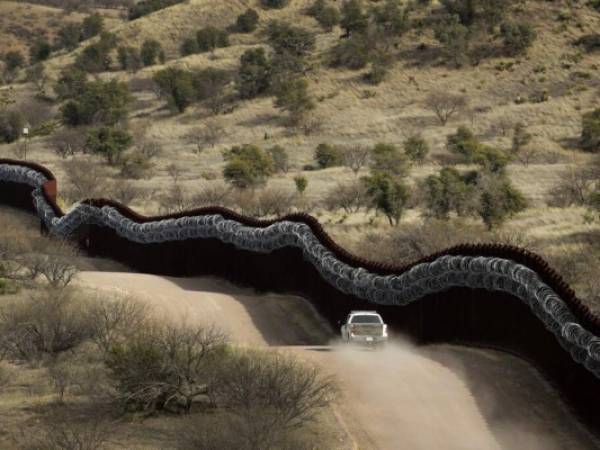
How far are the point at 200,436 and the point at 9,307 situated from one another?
13089 mm

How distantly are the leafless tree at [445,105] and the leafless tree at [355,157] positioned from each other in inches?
331

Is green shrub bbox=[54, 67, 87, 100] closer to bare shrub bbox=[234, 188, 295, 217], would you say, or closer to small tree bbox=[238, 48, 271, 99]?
small tree bbox=[238, 48, 271, 99]

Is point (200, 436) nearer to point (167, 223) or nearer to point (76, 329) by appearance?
point (76, 329)

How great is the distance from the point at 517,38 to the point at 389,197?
41.7 m

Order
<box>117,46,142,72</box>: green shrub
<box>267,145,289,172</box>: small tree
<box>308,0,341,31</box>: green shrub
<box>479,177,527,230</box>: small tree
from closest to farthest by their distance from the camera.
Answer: <box>479,177,527,230</box>: small tree, <box>267,145,289,172</box>: small tree, <box>117,46,142,72</box>: green shrub, <box>308,0,341,31</box>: green shrub

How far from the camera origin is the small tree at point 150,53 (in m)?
104

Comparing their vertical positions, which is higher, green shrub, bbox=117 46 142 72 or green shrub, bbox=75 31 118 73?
green shrub, bbox=117 46 142 72

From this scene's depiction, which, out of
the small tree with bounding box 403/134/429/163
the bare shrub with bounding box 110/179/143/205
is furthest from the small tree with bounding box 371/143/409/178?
the bare shrub with bounding box 110/179/143/205

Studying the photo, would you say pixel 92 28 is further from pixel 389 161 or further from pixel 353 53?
pixel 389 161

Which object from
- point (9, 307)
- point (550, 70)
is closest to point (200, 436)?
point (9, 307)

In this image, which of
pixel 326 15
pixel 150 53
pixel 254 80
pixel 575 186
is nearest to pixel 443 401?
pixel 575 186

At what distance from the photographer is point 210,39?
105 metres

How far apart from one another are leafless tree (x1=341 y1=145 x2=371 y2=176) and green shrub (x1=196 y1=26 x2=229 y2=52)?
35819 mm

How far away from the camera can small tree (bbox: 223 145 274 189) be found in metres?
61.9
